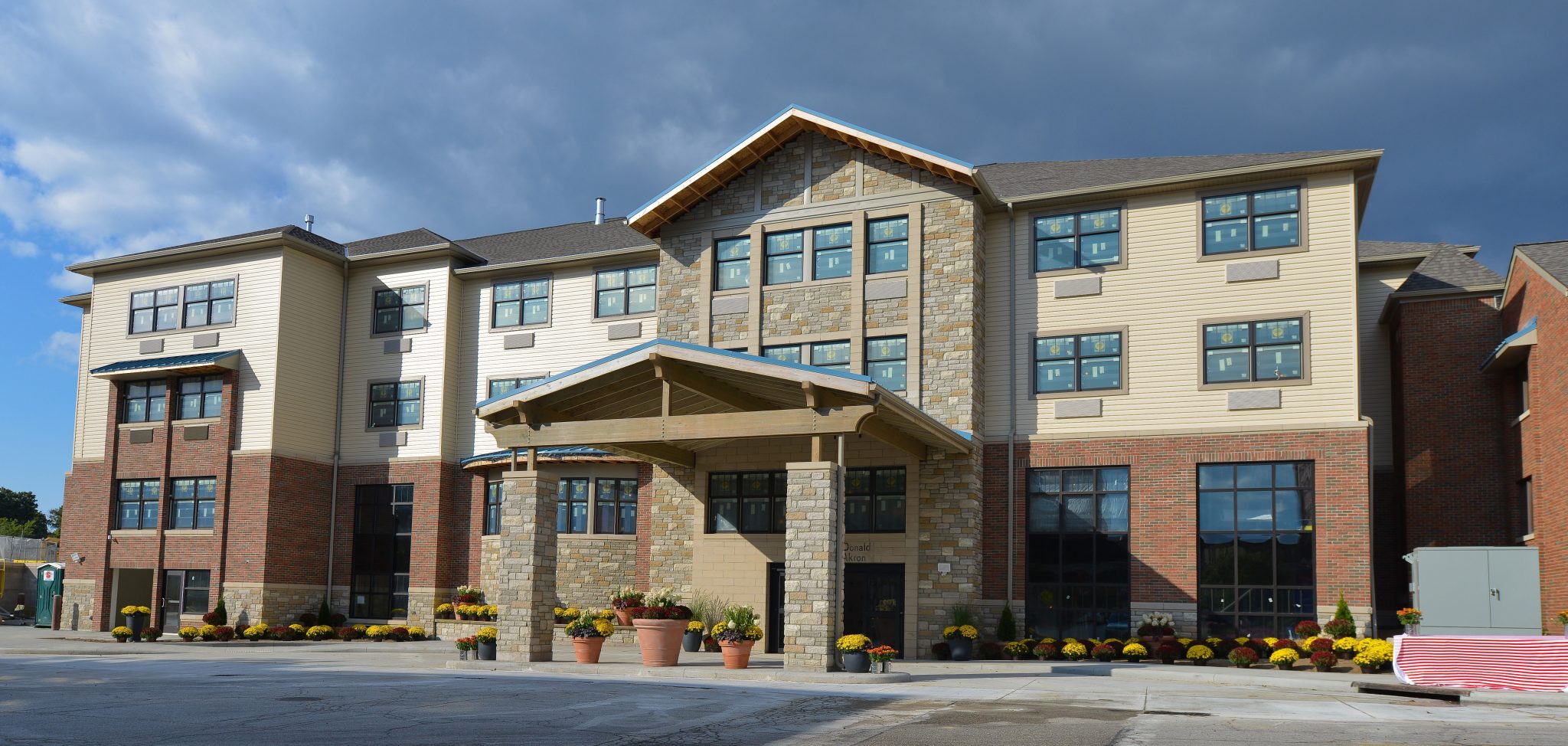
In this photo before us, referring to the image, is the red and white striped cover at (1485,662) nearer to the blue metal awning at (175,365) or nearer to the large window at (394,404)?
the large window at (394,404)

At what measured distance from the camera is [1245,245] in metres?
24.6

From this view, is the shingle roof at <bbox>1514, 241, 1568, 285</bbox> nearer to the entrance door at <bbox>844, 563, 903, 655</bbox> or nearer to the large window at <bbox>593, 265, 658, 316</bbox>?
the entrance door at <bbox>844, 563, 903, 655</bbox>

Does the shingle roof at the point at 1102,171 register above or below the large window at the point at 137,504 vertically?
above

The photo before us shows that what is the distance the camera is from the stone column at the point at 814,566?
1886cm

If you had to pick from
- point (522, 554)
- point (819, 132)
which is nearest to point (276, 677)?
point (522, 554)

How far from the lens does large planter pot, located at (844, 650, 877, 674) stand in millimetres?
18875

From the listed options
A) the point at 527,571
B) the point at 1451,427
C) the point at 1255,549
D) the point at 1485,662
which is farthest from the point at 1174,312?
the point at 527,571

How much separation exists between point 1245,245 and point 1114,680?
9990mm

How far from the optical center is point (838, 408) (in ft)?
62.7

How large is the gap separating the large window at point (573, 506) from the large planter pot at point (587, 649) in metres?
9.13

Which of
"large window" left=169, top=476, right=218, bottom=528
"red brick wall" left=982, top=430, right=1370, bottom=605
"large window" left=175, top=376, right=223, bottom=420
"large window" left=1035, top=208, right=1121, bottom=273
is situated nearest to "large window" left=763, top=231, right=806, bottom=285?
"large window" left=1035, top=208, right=1121, bottom=273

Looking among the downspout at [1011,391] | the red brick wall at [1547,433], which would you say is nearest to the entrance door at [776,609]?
the downspout at [1011,391]

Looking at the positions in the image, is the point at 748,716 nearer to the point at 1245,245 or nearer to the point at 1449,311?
the point at 1245,245

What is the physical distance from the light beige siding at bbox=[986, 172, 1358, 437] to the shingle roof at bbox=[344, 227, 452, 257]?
57.1 feet
